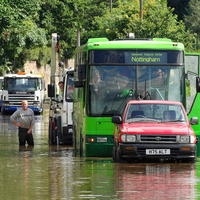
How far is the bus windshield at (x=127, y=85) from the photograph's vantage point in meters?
25.9

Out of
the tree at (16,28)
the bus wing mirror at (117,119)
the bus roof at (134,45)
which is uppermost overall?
the tree at (16,28)

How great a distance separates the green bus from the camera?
1010 inches

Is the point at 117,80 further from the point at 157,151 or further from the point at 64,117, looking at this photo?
the point at 64,117

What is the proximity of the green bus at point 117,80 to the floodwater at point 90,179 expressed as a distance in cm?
74

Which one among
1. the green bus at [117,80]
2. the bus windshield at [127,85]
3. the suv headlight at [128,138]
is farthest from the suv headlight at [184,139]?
the bus windshield at [127,85]

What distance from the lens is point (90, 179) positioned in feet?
64.6

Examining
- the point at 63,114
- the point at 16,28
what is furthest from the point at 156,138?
the point at 16,28

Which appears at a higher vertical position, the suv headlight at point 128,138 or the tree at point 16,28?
the tree at point 16,28

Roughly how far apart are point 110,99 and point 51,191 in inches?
348

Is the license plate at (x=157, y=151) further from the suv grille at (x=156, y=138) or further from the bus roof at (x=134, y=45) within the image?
the bus roof at (x=134, y=45)

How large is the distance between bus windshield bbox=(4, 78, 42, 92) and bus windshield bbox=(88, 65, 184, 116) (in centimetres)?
3468

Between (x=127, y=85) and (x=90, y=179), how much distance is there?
6.62m

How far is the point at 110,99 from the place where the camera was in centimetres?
2594

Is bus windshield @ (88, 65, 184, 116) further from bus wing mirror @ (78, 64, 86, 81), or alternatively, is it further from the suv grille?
the suv grille
